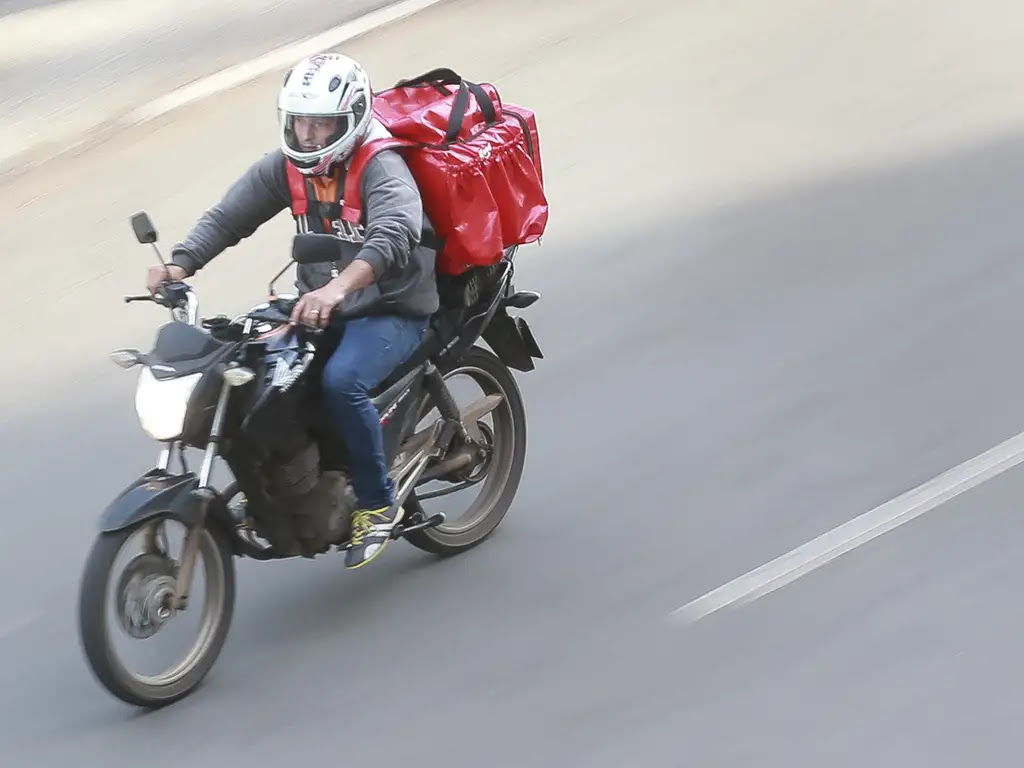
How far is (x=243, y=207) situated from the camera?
6.35 metres

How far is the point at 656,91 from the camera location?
471 inches

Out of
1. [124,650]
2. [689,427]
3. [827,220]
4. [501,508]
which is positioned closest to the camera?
[124,650]

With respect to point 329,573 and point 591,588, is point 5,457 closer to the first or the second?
point 329,573

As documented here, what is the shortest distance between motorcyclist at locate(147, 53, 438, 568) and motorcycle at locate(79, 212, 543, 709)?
99mm

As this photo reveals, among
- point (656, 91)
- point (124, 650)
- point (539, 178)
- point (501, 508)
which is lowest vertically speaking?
point (656, 91)

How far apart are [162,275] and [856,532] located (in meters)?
2.66

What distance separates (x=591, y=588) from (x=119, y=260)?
179 inches

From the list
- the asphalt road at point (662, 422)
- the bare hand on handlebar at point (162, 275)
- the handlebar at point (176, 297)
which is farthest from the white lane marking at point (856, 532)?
the bare hand on handlebar at point (162, 275)

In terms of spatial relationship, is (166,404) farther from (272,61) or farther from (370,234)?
(272,61)

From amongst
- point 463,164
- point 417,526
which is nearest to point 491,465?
point 417,526

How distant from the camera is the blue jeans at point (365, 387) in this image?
19.4 feet

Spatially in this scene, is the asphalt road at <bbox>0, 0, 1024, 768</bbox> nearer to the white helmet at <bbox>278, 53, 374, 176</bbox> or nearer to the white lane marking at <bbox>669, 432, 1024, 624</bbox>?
the white lane marking at <bbox>669, 432, 1024, 624</bbox>

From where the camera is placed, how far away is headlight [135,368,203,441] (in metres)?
5.45

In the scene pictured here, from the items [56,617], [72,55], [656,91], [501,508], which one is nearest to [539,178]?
[501,508]
